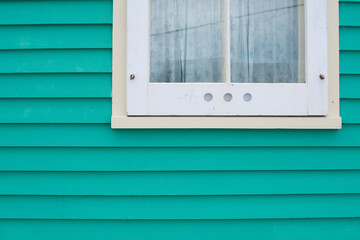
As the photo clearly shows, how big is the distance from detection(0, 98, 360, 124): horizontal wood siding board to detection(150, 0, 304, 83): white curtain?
1.34 feet

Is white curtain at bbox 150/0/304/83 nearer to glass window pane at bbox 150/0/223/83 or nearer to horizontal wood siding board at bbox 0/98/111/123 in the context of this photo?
glass window pane at bbox 150/0/223/83

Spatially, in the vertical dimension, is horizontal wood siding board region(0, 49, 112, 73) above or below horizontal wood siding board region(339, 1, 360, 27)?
below

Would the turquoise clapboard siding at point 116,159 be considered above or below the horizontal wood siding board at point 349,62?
below

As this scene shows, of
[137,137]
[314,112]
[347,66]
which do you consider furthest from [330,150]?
[137,137]

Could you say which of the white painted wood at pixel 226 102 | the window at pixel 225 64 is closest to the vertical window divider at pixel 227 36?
the window at pixel 225 64

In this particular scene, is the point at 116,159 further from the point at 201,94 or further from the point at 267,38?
the point at 267,38

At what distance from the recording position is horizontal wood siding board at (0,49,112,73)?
162 cm

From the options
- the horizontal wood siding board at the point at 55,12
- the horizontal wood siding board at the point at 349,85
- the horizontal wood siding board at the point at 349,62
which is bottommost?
the horizontal wood siding board at the point at 349,85

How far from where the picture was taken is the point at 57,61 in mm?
1628

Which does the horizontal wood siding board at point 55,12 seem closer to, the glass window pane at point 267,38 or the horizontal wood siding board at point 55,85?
the horizontal wood siding board at point 55,85

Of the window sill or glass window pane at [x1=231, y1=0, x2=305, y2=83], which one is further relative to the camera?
glass window pane at [x1=231, y1=0, x2=305, y2=83]

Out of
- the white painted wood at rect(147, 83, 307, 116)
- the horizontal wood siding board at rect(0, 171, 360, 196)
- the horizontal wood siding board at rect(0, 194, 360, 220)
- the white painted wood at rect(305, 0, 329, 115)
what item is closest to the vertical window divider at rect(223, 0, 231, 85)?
the white painted wood at rect(147, 83, 307, 116)

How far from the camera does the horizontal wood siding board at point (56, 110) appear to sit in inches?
63.8

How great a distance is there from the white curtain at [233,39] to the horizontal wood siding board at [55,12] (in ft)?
0.96
